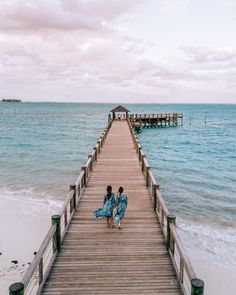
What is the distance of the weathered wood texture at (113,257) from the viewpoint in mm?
6708

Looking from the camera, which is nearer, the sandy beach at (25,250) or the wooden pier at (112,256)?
the wooden pier at (112,256)

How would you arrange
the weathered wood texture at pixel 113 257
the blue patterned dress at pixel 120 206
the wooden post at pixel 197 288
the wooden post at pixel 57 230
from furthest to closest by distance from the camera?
the blue patterned dress at pixel 120 206
the wooden post at pixel 57 230
the weathered wood texture at pixel 113 257
the wooden post at pixel 197 288

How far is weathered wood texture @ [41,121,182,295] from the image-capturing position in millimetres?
6708

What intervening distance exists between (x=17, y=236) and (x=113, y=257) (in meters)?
8.31

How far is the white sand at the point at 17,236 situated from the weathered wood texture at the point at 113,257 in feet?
11.4

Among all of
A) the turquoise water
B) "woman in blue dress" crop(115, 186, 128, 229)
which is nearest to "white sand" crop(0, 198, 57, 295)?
the turquoise water

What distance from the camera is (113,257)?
7.95m

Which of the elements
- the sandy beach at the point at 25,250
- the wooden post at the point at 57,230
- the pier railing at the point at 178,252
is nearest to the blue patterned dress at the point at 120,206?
the pier railing at the point at 178,252

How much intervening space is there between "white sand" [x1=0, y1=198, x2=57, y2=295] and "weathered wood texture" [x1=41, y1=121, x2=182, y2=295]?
3.47 m

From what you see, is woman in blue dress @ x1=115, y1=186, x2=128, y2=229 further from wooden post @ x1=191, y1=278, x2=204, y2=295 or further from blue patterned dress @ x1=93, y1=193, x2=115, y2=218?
wooden post @ x1=191, y1=278, x2=204, y2=295

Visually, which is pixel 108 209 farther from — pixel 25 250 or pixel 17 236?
pixel 17 236

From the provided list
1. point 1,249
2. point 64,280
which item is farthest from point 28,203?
point 64,280

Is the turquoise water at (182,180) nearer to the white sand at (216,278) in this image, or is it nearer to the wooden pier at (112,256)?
the white sand at (216,278)

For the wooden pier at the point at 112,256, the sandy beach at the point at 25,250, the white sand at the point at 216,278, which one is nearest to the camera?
the wooden pier at the point at 112,256
